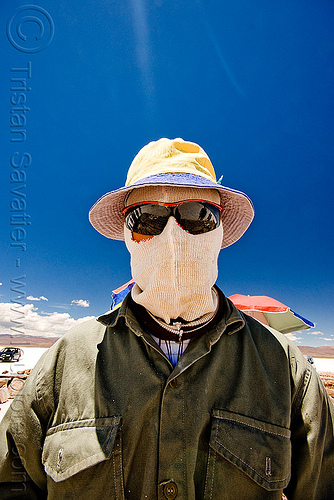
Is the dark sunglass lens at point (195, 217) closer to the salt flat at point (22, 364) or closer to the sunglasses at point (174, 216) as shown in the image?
the sunglasses at point (174, 216)

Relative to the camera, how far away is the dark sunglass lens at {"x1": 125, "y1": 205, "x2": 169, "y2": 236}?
4.95 ft

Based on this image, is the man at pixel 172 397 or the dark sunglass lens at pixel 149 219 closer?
the man at pixel 172 397

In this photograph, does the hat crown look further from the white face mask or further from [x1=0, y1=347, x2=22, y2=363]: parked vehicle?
[x1=0, y1=347, x2=22, y2=363]: parked vehicle

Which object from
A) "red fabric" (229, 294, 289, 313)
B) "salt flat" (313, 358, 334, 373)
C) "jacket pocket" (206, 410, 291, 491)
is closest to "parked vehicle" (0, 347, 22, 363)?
"red fabric" (229, 294, 289, 313)

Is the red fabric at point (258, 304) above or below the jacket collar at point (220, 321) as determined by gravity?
below

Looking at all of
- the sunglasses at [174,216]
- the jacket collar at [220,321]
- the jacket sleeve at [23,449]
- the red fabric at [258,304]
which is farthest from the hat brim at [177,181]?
the red fabric at [258,304]

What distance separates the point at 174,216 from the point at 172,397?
0.89m

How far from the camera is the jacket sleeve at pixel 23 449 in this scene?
133cm

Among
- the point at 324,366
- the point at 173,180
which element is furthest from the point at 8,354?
the point at 324,366

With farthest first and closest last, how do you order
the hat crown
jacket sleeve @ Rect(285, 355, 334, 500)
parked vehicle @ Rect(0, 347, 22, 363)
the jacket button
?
parked vehicle @ Rect(0, 347, 22, 363) → the hat crown → jacket sleeve @ Rect(285, 355, 334, 500) → the jacket button

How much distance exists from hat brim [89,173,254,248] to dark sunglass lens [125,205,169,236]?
0.14 meters

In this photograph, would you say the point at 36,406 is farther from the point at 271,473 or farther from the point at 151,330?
the point at 271,473

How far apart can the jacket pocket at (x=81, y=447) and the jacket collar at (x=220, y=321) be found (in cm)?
44

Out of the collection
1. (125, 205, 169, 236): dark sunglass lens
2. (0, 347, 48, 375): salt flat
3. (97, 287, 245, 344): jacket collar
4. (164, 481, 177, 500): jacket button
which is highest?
(125, 205, 169, 236): dark sunglass lens
